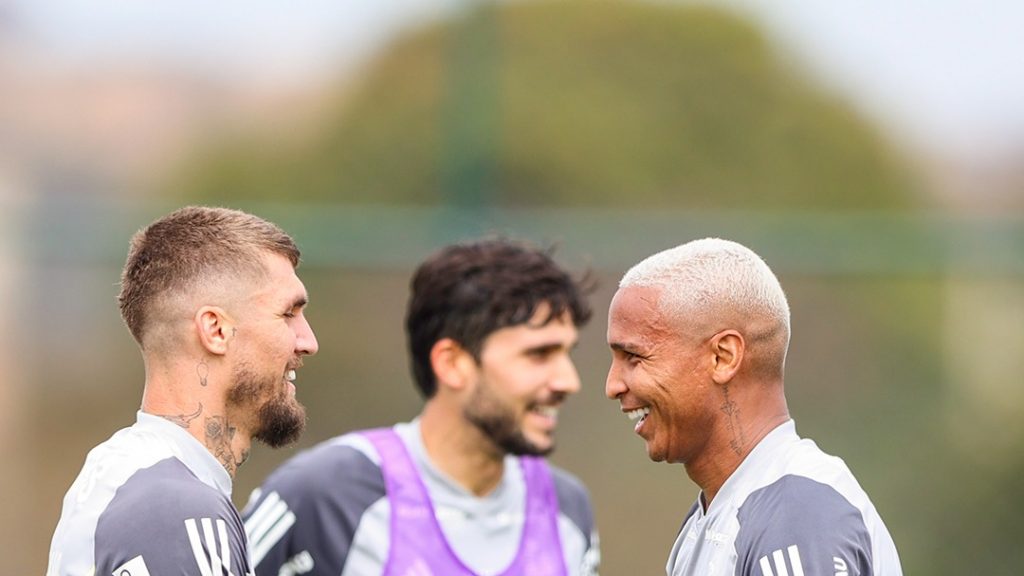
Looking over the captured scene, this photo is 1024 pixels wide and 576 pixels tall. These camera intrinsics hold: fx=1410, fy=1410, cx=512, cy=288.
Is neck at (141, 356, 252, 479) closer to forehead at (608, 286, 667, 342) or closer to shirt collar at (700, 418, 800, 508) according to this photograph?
forehead at (608, 286, 667, 342)

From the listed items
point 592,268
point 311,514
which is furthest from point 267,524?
point 592,268

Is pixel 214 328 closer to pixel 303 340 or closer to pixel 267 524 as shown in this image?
pixel 303 340

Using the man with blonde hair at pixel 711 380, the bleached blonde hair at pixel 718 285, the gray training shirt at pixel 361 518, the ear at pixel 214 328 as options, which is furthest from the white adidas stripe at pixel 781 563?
the gray training shirt at pixel 361 518

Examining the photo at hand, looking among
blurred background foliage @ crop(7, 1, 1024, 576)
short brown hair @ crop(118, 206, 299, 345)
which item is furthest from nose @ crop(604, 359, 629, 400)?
blurred background foliage @ crop(7, 1, 1024, 576)

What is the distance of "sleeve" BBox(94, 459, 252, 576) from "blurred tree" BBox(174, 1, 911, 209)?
19.1 feet

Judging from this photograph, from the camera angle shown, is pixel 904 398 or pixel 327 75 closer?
pixel 904 398

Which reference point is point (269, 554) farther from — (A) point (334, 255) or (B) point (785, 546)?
(A) point (334, 255)

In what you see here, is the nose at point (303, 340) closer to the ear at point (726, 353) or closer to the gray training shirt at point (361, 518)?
the gray training shirt at point (361, 518)

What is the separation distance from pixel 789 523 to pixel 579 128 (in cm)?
655

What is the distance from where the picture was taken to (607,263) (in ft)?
28.5

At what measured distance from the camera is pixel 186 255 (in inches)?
144

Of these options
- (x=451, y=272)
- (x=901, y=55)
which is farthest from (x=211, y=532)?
(x=901, y=55)

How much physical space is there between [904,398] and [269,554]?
5240 millimetres

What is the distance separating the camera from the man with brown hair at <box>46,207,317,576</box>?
3.19 meters
